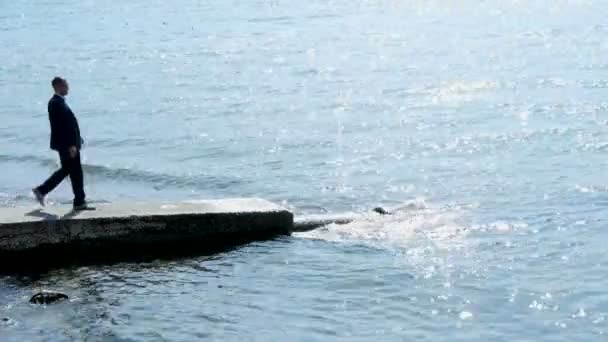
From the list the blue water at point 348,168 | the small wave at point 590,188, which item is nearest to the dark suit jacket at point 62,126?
the blue water at point 348,168

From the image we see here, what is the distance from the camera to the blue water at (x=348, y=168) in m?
11.3

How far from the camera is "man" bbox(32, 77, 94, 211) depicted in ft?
41.1

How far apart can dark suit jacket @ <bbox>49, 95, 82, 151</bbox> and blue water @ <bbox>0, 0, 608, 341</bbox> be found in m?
1.59

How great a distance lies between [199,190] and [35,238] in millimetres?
6694

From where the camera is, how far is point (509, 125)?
2359 centimetres

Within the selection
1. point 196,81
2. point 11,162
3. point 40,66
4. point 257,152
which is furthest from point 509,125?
point 40,66

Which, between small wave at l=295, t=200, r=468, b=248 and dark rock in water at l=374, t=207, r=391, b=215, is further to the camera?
dark rock in water at l=374, t=207, r=391, b=215

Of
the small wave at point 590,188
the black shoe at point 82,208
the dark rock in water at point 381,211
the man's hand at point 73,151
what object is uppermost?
the man's hand at point 73,151

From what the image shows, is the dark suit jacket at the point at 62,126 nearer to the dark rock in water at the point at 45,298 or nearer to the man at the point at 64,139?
the man at the point at 64,139

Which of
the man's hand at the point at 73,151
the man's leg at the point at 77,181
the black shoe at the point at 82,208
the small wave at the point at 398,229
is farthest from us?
the small wave at the point at 398,229

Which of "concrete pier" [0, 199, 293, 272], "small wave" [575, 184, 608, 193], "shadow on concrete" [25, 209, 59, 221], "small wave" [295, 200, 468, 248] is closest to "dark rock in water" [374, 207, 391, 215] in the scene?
"small wave" [295, 200, 468, 248]

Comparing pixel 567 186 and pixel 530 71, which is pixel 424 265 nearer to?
pixel 567 186

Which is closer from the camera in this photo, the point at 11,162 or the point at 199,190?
the point at 199,190

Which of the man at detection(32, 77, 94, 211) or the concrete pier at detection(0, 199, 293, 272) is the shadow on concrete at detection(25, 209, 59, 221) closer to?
the concrete pier at detection(0, 199, 293, 272)
